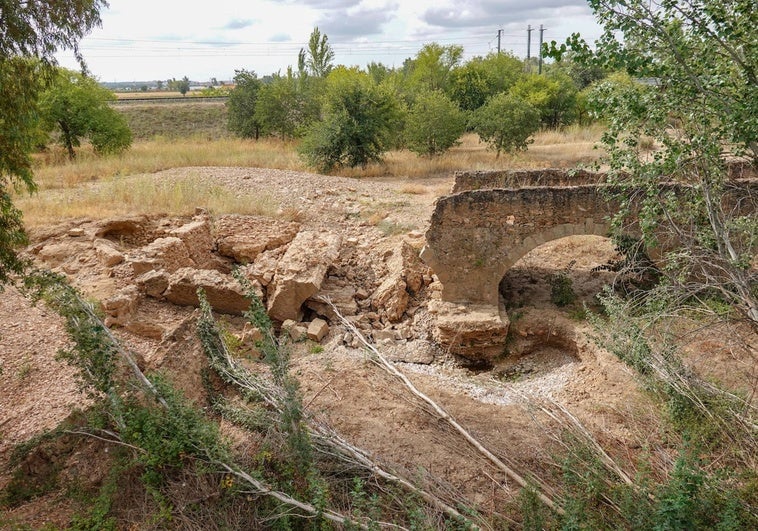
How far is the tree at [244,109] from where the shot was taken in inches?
1053

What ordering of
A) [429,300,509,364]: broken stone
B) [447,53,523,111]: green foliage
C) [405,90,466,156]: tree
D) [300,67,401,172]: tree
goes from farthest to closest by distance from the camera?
[447,53,523,111]: green foliage
[405,90,466,156]: tree
[300,67,401,172]: tree
[429,300,509,364]: broken stone

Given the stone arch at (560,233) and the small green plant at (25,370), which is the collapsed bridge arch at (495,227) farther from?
the small green plant at (25,370)

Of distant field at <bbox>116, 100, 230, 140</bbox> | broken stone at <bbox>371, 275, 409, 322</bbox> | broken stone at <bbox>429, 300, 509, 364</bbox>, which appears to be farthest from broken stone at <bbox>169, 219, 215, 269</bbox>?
distant field at <bbox>116, 100, 230, 140</bbox>

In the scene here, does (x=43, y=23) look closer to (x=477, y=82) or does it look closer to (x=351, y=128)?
(x=351, y=128)

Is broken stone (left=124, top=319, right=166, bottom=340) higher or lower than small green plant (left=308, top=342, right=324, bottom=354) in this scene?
higher

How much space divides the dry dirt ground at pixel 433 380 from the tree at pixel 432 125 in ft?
31.6

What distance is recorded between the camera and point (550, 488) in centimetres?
561

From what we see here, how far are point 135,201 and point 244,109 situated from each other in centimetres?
1478

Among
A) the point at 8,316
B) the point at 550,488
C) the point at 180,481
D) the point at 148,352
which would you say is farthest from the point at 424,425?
the point at 8,316

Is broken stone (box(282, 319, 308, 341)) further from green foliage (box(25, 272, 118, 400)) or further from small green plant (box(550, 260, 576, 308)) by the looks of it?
small green plant (box(550, 260, 576, 308))

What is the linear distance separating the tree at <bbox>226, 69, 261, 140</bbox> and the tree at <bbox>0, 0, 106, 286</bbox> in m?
21.6

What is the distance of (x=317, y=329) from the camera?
33.3ft

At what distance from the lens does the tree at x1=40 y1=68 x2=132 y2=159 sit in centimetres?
1917

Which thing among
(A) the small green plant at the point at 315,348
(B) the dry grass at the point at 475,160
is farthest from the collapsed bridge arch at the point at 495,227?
(B) the dry grass at the point at 475,160
